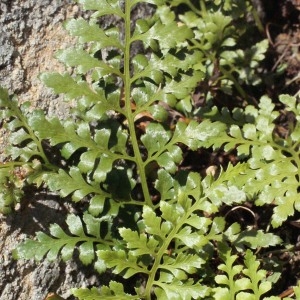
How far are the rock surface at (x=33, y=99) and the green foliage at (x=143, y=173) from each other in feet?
0.23

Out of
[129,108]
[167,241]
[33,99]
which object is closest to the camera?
[167,241]

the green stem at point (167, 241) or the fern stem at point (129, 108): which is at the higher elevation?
the fern stem at point (129, 108)

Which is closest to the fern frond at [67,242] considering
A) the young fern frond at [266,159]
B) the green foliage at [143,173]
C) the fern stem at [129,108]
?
the green foliage at [143,173]

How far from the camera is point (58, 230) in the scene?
234cm

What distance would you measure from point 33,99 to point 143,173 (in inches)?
20.2

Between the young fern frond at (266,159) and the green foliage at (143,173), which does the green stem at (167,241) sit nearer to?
the green foliage at (143,173)

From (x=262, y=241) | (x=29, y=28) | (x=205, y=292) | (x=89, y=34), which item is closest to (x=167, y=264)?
(x=205, y=292)

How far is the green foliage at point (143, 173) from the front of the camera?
2.24 meters

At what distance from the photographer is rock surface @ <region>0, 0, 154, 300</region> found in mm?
2400

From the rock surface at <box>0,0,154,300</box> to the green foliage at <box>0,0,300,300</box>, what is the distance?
0.07 meters

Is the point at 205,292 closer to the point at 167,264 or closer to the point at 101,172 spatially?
the point at 167,264

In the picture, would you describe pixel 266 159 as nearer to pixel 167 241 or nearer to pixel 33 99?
pixel 167 241

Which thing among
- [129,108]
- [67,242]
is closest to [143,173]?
[129,108]

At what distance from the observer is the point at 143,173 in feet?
8.12
